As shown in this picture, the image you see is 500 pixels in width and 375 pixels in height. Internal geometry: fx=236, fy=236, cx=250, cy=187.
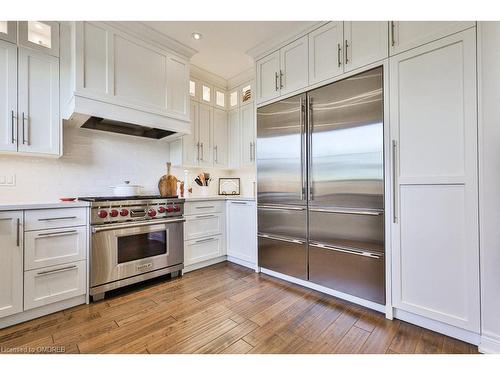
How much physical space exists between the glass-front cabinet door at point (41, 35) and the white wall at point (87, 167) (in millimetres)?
745

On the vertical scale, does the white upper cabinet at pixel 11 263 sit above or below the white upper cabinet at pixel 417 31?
below

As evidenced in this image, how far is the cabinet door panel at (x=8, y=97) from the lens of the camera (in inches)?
77.0

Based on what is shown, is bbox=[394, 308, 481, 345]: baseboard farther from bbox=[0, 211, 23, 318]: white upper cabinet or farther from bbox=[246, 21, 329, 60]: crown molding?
bbox=[0, 211, 23, 318]: white upper cabinet

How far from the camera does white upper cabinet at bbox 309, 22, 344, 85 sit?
2.17m

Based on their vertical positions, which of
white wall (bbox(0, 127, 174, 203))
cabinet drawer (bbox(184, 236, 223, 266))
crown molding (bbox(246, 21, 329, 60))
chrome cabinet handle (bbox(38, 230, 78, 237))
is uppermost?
crown molding (bbox(246, 21, 329, 60))

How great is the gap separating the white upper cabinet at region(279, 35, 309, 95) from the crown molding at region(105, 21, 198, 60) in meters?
1.12

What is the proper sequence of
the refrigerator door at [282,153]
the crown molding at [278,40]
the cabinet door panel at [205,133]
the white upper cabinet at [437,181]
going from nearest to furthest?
the white upper cabinet at [437,181] < the crown molding at [278,40] < the refrigerator door at [282,153] < the cabinet door panel at [205,133]

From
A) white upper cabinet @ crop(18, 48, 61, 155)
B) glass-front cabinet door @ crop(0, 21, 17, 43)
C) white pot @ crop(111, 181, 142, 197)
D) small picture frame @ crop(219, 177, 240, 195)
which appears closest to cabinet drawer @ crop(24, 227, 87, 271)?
white pot @ crop(111, 181, 142, 197)

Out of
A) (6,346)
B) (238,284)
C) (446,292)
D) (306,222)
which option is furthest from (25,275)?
(446,292)

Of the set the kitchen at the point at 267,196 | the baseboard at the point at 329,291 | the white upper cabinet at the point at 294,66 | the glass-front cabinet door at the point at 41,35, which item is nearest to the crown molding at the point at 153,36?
the kitchen at the point at 267,196

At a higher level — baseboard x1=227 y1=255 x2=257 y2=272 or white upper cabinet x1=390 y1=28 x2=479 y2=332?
white upper cabinet x1=390 y1=28 x2=479 y2=332

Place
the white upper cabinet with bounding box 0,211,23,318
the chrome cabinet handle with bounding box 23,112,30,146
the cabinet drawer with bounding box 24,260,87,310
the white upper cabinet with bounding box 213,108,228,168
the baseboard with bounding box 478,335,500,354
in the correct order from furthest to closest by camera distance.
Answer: the white upper cabinet with bounding box 213,108,228,168, the chrome cabinet handle with bounding box 23,112,30,146, the cabinet drawer with bounding box 24,260,87,310, the white upper cabinet with bounding box 0,211,23,318, the baseboard with bounding box 478,335,500,354

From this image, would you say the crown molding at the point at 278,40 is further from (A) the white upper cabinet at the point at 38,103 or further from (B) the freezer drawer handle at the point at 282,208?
(A) the white upper cabinet at the point at 38,103
